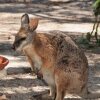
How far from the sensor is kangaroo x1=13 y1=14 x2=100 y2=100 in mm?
5348

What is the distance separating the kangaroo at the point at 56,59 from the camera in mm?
5348

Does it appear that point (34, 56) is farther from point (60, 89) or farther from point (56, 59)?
point (60, 89)

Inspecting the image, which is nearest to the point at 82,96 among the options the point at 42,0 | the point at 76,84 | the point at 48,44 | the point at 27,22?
the point at 76,84

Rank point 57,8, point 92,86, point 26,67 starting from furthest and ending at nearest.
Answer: point 57,8 < point 26,67 < point 92,86

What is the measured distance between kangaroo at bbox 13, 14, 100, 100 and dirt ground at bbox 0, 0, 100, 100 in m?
0.63

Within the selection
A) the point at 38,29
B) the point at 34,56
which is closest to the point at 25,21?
the point at 34,56

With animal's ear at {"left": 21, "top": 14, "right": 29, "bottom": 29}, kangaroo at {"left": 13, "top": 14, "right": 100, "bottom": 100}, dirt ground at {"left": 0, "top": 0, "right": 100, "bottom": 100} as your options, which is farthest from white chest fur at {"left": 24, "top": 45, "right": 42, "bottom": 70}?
dirt ground at {"left": 0, "top": 0, "right": 100, "bottom": 100}

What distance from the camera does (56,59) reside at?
17.7 feet

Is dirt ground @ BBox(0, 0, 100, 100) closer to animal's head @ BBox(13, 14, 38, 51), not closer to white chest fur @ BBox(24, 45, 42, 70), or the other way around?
white chest fur @ BBox(24, 45, 42, 70)

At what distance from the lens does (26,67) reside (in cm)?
719

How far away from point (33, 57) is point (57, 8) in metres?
8.97

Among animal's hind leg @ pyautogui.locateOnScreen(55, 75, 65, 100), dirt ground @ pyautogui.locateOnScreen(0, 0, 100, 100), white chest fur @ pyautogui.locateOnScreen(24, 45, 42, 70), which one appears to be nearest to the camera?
animal's hind leg @ pyautogui.locateOnScreen(55, 75, 65, 100)

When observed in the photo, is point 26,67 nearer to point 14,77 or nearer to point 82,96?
point 14,77

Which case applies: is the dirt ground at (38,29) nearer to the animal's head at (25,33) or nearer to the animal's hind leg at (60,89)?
the animal's hind leg at (60,89)
